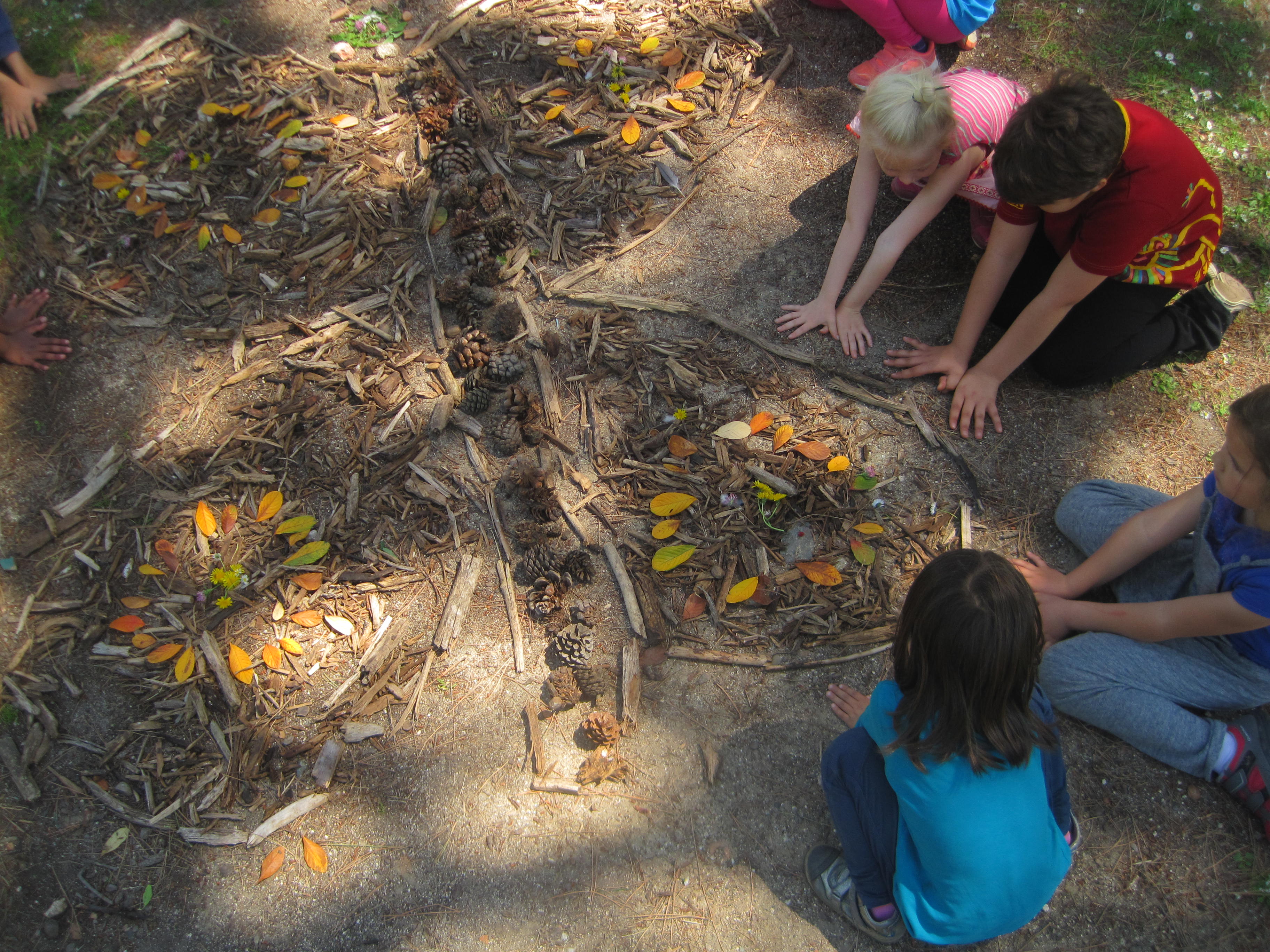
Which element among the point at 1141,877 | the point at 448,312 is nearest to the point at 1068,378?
the point at 1141,877

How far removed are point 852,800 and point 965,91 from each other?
267 centimetres

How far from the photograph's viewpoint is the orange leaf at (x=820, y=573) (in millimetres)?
2568

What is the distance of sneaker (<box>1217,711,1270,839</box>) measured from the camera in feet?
7.27

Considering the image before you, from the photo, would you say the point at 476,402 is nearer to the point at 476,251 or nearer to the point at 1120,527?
the point at 476,251

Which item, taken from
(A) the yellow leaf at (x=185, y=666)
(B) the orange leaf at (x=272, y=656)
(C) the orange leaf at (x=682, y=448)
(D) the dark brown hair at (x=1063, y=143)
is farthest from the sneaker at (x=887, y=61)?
(A) the yellow leaf at (x=185, y=666)

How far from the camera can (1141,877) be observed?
2178 millimetres

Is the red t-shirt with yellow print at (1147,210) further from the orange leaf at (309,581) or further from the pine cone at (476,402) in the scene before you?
the orange leaf at (309,581)

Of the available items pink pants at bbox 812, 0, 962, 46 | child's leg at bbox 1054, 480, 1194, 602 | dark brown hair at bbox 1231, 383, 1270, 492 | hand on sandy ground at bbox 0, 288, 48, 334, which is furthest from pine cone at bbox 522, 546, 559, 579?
pink pants at bbox 812, 0, 962, 46

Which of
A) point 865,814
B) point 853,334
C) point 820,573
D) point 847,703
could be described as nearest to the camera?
point 865,814

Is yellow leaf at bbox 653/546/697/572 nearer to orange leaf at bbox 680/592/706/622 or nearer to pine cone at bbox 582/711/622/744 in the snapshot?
orange leaf at bbox 680/592/706/622

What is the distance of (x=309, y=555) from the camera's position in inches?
104

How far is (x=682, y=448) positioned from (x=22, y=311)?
2.89 m

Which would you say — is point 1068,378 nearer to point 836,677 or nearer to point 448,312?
point 836,677

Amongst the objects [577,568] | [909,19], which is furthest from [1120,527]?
[909,19]
